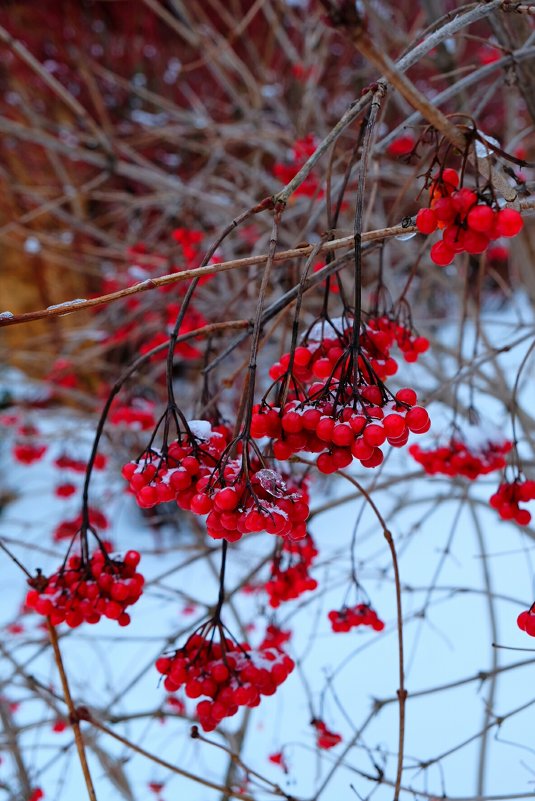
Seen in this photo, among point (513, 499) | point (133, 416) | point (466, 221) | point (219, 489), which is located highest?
point (133, 416)

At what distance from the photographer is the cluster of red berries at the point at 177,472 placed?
856mm

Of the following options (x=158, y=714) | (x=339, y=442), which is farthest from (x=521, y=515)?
(x=158, y=714)

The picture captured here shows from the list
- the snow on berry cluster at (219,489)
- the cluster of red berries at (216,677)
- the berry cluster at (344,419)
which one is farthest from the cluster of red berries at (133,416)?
the berry cluster at (344,419)

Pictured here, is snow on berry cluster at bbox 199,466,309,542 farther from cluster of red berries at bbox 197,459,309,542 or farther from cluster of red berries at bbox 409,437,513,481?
cluster of red berries at bbox 409,437,513,481

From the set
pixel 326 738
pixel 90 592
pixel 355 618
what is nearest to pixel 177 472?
pixel 90 592

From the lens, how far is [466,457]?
4.92ft

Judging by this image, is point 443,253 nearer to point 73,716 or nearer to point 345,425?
point 345,425

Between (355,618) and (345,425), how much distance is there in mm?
859

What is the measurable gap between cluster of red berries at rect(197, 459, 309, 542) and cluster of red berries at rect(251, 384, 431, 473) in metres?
0.05

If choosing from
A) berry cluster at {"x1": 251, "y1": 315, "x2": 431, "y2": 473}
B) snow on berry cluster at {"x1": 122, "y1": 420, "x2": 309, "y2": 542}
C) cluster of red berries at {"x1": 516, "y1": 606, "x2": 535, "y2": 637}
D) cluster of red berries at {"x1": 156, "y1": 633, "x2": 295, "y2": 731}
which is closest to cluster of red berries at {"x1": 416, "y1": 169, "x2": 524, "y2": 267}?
berry cluster at {"x1": 251, "y1": 315, "x2": 431, "y2": 473}

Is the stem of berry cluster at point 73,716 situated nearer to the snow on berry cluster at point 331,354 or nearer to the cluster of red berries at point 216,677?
the cluster of red berries at point 216,677

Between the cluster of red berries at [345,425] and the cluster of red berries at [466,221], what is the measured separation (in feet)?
0.66

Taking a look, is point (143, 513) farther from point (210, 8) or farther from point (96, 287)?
point (210, 8)

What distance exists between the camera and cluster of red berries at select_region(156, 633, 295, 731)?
3.46 feet
